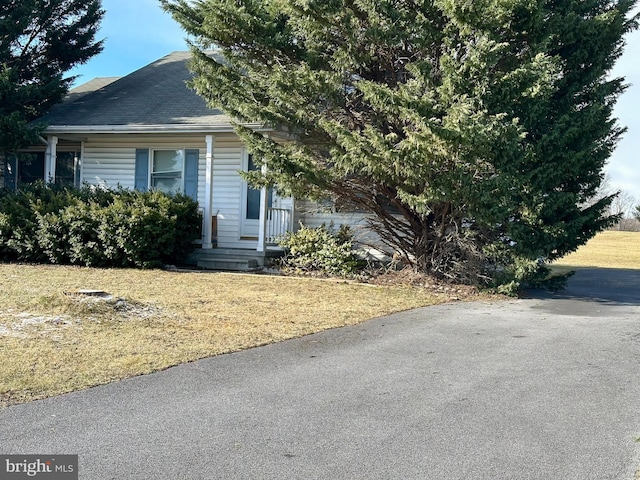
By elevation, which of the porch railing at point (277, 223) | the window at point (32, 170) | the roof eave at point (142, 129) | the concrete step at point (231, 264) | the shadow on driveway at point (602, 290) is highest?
the roof eave at point (142, 129)

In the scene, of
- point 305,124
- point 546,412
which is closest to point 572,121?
point 305,124

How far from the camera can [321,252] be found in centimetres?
1377

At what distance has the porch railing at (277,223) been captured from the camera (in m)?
15.2

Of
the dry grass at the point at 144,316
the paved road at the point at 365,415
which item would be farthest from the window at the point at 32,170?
the paved road at the point at 365,415

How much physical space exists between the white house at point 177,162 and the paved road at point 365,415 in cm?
807

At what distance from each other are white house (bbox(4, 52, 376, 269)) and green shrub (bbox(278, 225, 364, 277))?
78cm

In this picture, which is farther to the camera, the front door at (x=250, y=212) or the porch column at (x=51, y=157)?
the porch column at (x=51, y=157)

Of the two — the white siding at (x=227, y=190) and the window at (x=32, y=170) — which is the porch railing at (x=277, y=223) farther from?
the window at (x=32, y=170)

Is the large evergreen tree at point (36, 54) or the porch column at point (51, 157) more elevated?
the large evergreen tree at point (36, 54)

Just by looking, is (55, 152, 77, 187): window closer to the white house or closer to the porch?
the white house

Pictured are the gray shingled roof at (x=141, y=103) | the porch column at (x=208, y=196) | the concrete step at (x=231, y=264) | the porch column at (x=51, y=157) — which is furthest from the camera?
the porch column at (x=51, y=157)

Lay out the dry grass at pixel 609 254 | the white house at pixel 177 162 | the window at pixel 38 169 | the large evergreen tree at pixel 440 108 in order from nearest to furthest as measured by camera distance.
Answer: the large evergreen tree at pixel 440 108 → the white house at pixel 177 162 → the window at pixel 38 169 → the dry grass at pixel 609 254

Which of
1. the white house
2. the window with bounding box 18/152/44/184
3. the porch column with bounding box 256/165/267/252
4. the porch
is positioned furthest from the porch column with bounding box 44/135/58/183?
the porch column with bounding box 256/165/267/252

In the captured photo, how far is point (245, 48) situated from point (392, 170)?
443 cm
